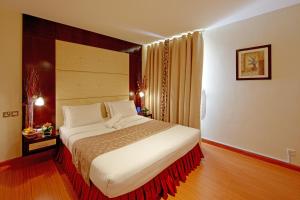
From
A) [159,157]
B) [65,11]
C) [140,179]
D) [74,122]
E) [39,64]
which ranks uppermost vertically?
[65,11]

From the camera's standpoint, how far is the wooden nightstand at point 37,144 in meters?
2.19

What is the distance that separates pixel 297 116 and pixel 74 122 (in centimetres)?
354

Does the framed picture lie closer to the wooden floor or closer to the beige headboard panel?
the wooden floor

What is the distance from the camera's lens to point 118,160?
61.4 inches

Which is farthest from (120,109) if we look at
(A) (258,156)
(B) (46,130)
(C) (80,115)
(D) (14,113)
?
(A) (258,156)

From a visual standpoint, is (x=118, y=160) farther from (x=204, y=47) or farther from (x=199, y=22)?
(x=204, y=47)

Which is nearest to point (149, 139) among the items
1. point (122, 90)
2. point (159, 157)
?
point (159, 157)

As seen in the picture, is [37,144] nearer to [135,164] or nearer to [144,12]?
[135,164]

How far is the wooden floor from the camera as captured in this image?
5.99 feet

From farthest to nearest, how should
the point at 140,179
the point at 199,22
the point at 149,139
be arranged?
the point at 199,22 < the point at 149,139 < the point at 140,179

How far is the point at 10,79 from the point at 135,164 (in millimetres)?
2395

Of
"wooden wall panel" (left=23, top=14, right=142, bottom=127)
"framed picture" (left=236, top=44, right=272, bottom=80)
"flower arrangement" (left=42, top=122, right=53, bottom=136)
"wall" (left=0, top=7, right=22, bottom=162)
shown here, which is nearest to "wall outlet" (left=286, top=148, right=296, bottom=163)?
"framed picture" (left=236, top=44, right=272, bottom=80)

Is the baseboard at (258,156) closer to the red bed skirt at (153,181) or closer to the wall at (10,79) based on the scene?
the red bed skirt at (153,181)

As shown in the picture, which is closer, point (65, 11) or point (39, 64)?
point (65, 11)
